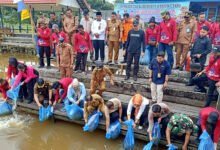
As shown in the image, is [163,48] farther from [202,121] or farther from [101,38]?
[202,121]

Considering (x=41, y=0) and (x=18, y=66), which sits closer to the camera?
(x=18, y=66)

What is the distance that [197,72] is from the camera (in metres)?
5.44

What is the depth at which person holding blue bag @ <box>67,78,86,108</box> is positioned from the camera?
18.1ft

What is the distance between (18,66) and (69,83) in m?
1.44

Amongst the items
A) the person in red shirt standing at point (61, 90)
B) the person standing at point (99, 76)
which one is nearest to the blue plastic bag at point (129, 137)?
the person standing at point (99, 76)

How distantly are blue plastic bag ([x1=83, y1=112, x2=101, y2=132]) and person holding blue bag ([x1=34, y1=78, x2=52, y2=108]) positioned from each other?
4.57 ft

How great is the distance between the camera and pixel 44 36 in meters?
7.27

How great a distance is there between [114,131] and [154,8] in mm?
6613

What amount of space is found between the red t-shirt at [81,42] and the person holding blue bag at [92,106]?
2251 millimetres

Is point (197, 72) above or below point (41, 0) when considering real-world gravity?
below

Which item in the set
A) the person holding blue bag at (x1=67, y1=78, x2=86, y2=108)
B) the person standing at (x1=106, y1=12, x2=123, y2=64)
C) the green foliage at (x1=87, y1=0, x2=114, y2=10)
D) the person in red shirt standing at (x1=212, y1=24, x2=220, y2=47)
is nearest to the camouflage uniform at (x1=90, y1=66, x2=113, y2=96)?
the person holding blue bag at (x1=67, y1=78, x2=86, y2=108)

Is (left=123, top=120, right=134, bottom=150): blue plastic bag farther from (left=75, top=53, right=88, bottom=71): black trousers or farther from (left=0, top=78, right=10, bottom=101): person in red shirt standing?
(left=0, top=78, right=10, bottom=101): person in red shirt standing

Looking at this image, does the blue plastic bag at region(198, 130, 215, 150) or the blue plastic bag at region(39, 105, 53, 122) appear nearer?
the blue plastic bag at region(198, 130, 215, 150)

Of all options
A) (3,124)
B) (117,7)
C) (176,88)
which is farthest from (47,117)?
(117,7)
